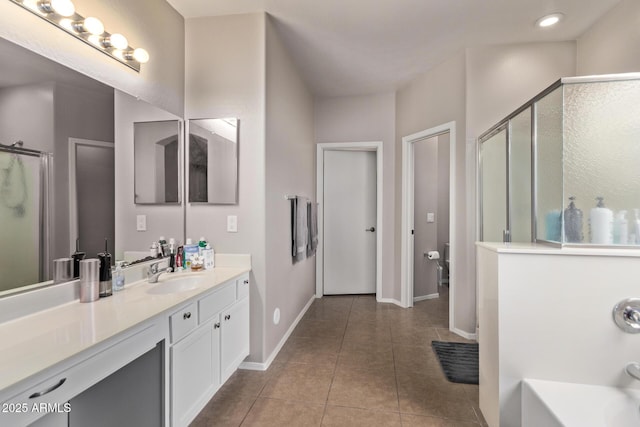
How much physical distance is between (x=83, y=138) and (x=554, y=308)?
8.15ft

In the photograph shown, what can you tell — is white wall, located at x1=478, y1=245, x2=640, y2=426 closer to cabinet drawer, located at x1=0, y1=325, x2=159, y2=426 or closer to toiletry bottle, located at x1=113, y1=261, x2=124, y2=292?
cabinet drawer, located at x1=0, y1=325, x2=159, y2=426

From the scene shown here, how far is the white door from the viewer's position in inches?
159

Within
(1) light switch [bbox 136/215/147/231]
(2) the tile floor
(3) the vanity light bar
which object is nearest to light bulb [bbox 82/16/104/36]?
(3) the vanity light bar

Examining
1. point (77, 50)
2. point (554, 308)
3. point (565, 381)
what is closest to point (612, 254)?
point (554, 308)

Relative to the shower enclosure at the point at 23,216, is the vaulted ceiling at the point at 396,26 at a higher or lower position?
higher

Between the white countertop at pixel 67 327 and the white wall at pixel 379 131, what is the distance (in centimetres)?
265

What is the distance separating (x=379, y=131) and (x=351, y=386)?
2912mm

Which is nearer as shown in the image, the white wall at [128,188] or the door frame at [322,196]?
the white wall at [128,188]

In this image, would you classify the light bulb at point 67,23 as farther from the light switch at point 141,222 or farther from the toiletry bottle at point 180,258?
the toiletry bottle at point 180,258

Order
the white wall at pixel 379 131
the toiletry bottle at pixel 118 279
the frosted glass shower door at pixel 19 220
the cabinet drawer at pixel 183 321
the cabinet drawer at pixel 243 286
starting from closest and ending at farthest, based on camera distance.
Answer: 1. the frosted glass shower door at pixel 19 220
2. the cabinet drawer at pixel 183 321
3. the toiletry bottle at pixel 118 279
4. the cabinet drawer at pixel 243 286
5. the white wall at pixel 379 131

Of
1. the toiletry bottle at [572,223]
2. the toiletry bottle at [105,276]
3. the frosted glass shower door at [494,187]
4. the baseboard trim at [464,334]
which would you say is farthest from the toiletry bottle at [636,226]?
the toiletry bottle at [105,276]

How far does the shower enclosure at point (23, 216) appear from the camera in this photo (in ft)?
3.75

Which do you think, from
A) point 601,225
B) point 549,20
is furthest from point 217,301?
point 549,20

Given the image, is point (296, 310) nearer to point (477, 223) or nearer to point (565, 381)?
point (477, 223)
